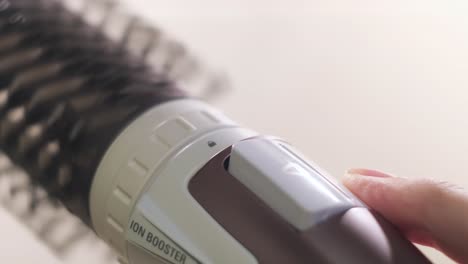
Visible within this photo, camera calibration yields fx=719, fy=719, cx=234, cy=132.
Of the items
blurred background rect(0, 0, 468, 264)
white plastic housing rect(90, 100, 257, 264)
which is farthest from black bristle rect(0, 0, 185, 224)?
blurred background rect(0, 0, 468, 264)

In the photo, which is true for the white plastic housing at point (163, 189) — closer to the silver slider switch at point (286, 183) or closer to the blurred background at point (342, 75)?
the silver slider switch at point (286, 183)

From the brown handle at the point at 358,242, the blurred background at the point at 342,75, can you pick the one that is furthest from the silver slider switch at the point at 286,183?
the blurred background at the point at 342,75

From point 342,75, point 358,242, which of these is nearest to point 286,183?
point 358,242

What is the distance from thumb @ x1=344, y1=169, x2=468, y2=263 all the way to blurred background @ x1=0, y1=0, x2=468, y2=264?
16 cm

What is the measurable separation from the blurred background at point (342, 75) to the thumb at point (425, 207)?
16cm

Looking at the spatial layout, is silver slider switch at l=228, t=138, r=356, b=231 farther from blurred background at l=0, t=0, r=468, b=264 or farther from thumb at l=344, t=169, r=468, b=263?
blurred background at l=0, t=0, r=468, b=264

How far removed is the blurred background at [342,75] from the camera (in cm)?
44

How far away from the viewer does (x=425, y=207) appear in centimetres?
26

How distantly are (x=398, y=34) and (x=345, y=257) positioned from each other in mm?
308

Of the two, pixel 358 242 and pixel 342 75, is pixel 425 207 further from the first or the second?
pixel 342 75

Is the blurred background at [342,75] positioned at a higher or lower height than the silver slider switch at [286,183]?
lower

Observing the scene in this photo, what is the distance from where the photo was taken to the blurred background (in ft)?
1.43

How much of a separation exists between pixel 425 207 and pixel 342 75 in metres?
0.23

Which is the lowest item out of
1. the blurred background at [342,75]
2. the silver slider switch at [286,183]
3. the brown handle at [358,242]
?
the blurred background at [342,75]
